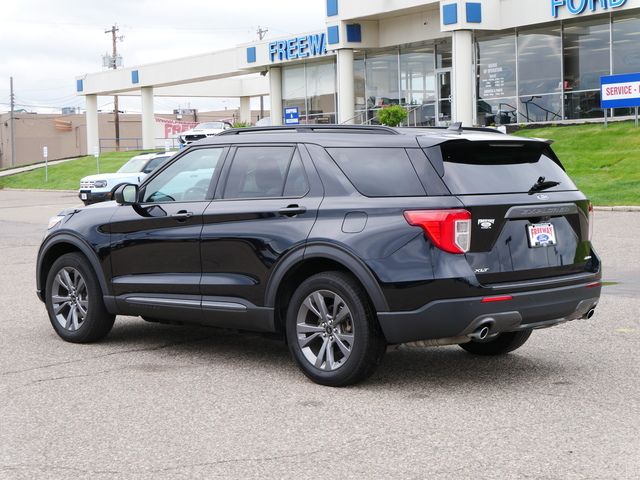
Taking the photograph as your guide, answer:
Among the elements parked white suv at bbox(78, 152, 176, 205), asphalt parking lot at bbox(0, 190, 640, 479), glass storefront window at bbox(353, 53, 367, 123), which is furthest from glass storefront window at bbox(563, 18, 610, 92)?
asphalt parking lot at bbox(0, 190, 640, 479)

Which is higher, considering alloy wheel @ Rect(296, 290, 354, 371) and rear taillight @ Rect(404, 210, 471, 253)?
rear taillight @ Rect(404, 210, 471, 253)

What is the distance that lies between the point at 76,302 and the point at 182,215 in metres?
1.53

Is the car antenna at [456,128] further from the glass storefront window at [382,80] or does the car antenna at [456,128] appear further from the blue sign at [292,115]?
the blue sign at [292,115]

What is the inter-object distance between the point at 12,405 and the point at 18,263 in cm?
945

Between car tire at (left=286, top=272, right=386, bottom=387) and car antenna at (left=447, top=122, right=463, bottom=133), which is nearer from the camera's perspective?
car tire at (left=286, top=272, right=386, bottom=387)

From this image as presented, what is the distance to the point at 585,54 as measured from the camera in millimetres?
36688

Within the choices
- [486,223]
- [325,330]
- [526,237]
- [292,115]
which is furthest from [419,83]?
[486,223]

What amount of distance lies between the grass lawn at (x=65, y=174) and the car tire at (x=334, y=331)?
133 ft

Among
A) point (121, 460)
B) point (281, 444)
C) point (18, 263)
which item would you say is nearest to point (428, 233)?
point (281, 444)

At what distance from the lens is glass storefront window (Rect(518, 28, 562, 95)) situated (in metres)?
37.6

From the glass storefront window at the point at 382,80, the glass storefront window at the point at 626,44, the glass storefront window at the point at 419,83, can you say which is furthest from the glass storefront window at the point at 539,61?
the glass storefront window at the point at 382,80

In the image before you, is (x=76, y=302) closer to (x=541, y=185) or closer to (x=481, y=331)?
(x=481, y=331)

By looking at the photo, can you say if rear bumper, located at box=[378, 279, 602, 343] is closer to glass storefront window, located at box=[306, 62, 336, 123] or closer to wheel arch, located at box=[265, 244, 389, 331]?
wheel arch, located at box=[265, 244, 389, 331]

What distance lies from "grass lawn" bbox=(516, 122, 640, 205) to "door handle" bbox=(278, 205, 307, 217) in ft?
58.7
